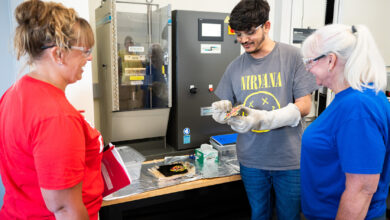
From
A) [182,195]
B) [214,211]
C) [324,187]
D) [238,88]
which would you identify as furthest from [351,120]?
[214,211]

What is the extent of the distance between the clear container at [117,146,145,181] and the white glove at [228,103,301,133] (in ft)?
2.88

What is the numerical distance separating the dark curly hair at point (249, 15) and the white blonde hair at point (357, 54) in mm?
548

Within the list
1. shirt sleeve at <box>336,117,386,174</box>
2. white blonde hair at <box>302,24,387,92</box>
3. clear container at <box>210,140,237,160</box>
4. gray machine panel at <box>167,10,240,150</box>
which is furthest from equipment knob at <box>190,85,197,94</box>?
shirt sleeve at <box>336,117,386,174</box>

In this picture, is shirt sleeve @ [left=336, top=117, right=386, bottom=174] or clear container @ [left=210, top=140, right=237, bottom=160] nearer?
shirt sleeve @ [left=336, top=117, right=386, bottom=174]

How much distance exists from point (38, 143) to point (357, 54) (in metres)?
1.08

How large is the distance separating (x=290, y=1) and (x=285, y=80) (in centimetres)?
139

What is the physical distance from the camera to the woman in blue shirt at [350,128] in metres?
0.97

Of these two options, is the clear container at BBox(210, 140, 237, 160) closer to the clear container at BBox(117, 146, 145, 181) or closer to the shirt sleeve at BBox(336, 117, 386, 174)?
→ the clear container at BBox(117, 146, 145, 181)

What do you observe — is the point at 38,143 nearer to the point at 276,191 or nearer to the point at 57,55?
the point at 57,55

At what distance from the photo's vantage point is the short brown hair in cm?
89

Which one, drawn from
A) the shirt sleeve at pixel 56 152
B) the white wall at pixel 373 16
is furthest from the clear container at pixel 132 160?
the white wall at pixel 373 16

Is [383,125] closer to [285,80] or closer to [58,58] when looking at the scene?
[285,80]

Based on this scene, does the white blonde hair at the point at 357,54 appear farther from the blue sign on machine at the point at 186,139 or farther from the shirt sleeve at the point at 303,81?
the blue sign on machine at the point at 186,139

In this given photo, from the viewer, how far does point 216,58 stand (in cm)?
239
